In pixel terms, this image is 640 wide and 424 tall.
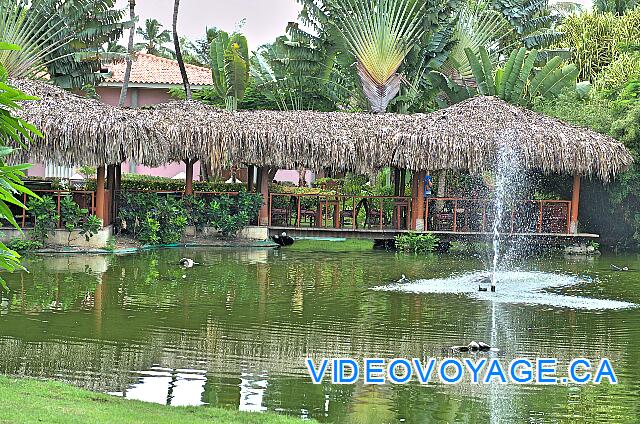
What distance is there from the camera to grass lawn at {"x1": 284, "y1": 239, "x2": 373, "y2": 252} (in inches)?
989

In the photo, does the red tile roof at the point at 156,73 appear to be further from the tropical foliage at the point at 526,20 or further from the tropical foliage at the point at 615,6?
the tropical foliage at the point at 615,6

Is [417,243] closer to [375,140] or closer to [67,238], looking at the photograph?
[375,140]

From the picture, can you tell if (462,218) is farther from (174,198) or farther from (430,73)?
(174,198)

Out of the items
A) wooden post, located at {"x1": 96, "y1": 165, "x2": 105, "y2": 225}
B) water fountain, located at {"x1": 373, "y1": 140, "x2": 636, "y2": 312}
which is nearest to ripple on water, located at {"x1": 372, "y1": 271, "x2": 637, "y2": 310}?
water fountain, located at {"x1": 373, "y1": 140, "x2": 636, "y2": 312}

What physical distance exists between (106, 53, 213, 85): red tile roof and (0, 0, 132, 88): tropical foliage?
908cm

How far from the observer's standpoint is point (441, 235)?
82.8ft

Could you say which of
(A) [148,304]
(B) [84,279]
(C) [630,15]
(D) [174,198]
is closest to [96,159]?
(D) [174,198]

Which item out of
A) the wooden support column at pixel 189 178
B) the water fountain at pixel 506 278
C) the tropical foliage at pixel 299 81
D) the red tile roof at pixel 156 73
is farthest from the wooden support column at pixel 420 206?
the red tile roof at pixel 156 73

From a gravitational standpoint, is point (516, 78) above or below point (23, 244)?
above

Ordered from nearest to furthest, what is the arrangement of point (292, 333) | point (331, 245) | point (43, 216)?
1. point (292, 333)
2. point (43, 216)
3. point (331, 245)

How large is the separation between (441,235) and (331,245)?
9.79ft

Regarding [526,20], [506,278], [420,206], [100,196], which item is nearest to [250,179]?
[420,206]

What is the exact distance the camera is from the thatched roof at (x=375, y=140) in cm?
2344

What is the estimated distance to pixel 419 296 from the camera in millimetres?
16188
